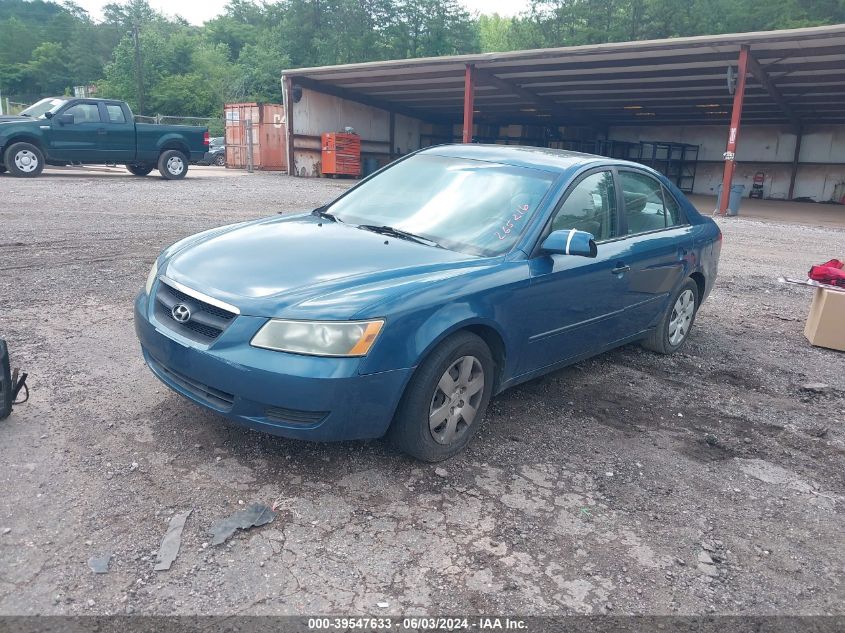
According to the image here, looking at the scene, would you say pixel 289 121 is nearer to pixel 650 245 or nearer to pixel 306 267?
pixel 650 245

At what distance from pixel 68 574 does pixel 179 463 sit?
832 mm

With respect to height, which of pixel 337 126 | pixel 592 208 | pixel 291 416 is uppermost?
pixel 337 126

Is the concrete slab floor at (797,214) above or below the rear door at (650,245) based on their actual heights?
below

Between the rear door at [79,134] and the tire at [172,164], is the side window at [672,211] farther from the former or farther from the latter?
the tire at [172,164]

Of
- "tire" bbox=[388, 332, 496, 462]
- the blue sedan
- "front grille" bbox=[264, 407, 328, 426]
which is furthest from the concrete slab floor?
"front grille" bbox=[264, 407, 328, 426]

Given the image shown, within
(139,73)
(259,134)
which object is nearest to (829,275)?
(259,134)

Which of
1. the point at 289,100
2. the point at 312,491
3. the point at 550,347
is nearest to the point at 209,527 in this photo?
the point at 312,491

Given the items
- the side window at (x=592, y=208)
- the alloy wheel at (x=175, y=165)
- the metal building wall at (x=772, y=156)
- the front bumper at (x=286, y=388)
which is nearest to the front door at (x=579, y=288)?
the side window at (x=592, y=208)

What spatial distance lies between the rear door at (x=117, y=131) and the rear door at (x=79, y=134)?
0.47 feet

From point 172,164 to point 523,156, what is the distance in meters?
16.3

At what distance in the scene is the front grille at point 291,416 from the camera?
2939 mm

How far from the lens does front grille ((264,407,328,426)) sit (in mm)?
2939

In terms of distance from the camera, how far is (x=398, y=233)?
388cm

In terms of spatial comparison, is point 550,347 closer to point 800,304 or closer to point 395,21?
point 800,304
